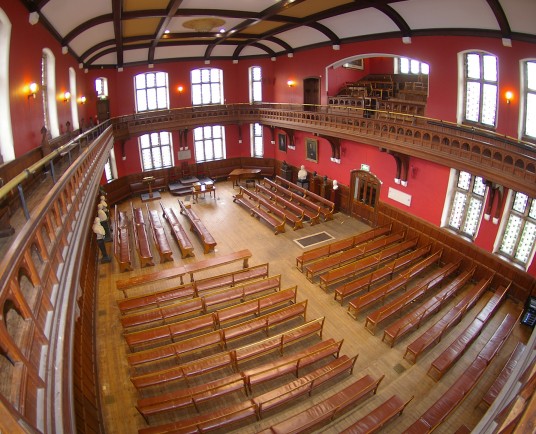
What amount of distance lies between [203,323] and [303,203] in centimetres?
917

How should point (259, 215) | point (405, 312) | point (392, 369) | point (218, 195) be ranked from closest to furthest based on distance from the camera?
point (392, 369) → point (405, 312) → point (259, 215) → point (218, 195)

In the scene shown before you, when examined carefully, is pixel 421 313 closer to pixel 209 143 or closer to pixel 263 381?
pixel 263 381

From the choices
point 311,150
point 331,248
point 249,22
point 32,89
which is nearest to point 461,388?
point 331,248

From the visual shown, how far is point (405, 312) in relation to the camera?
947 cm

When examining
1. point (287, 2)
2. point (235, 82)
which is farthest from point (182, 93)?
point (287, 2)

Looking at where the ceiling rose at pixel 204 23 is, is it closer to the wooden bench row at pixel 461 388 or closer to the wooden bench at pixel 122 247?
the wooden bench at pixel 122 247

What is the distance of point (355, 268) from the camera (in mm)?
10562

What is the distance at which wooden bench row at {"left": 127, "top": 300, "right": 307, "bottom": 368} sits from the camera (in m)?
7.35

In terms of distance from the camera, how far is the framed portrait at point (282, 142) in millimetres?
19673

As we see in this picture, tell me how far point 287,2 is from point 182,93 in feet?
32.9

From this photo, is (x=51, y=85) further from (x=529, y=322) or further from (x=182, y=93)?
(x=529, y=322)

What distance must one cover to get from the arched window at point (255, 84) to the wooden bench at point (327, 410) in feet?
56.8

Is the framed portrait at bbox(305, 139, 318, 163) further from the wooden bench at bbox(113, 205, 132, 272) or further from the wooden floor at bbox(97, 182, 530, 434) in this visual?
the wooden bench at bbox(113, 205, 132, 272)

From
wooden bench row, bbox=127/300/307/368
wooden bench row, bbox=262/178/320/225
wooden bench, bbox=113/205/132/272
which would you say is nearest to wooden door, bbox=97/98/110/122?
wooden bench, bbox=113/205/132/272
